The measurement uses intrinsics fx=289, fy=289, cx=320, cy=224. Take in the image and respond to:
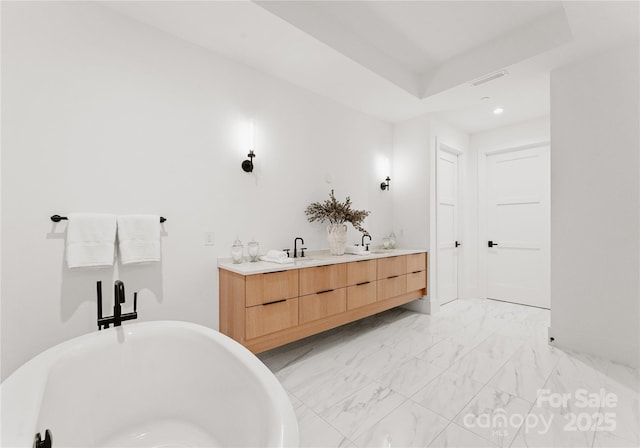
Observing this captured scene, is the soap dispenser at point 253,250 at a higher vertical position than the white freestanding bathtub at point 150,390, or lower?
higher

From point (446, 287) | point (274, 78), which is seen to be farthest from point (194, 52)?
point (446, 287)

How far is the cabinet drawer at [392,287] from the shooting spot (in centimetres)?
310

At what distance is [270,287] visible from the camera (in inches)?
86.7

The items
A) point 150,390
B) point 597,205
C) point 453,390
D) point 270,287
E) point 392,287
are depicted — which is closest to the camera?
point 150,390

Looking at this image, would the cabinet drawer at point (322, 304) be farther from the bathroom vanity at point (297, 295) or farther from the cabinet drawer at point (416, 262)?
the cabinet drawer at point (416, 262)

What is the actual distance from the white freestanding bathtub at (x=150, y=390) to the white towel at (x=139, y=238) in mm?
537

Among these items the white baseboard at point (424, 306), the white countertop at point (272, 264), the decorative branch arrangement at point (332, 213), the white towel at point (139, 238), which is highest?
the decorative branch arrangement at point (332, 213)

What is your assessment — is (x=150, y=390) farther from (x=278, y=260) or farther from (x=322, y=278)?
(x=322, y=278)

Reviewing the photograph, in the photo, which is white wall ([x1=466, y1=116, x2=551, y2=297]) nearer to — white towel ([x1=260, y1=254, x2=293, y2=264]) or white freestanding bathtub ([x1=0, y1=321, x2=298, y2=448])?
white towel ([x1=260, y1=254, x2=293, y2=264])

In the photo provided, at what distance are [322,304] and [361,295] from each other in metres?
0.52

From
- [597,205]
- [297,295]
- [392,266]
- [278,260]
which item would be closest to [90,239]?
[278,260]

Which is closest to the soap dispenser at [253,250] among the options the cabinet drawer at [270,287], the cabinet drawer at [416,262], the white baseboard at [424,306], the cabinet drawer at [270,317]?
the cabinet drawer at [270,287]

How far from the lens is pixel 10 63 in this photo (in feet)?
5.44

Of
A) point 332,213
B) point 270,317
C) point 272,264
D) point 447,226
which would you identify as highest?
point 332,213
